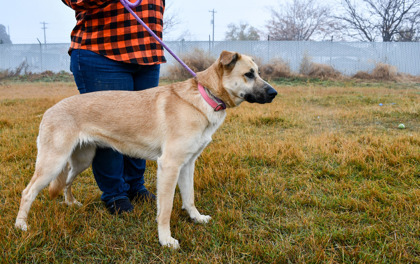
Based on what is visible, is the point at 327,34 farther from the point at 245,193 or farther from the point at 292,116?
the point at 245,193

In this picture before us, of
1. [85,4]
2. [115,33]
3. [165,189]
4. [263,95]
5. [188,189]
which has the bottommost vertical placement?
[188,189]

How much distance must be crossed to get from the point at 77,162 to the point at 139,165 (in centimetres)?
65

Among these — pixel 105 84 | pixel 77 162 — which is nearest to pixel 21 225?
pixel 77 162

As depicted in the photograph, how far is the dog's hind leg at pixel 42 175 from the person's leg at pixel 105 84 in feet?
1.46

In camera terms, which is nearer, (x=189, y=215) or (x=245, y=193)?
(x=189, y=215)

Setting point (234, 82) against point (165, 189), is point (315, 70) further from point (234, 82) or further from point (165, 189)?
point (165, 189)

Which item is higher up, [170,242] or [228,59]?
[228,59]

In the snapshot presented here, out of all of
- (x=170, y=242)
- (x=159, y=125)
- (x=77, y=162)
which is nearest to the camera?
(x=170, y=242)

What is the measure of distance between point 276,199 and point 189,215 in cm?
90

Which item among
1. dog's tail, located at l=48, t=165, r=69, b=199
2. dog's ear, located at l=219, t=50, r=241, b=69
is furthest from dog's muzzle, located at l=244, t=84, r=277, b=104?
dog's tail, located at l=48, t=165, r=69, b=199

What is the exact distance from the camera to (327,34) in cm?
3130

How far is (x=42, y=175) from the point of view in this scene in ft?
8.21

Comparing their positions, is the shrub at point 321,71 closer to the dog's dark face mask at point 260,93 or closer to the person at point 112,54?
the dog's dark face mask at point 260,93

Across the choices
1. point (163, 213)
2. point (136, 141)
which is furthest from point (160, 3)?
point (163, 213)
